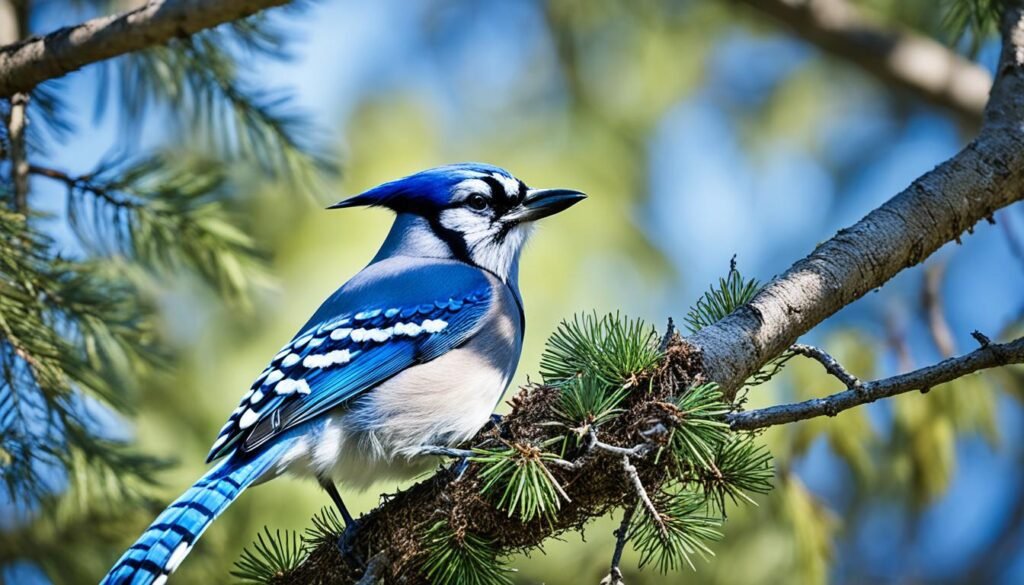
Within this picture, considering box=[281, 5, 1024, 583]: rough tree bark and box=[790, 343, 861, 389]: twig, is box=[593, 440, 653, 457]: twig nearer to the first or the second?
box=[281, 5, 1024, 583]: rough tree bark

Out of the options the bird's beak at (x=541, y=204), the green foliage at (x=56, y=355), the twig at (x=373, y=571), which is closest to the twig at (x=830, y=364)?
the twig at (x=373, y=571)

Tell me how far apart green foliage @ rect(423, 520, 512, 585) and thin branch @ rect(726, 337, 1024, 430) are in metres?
0.44

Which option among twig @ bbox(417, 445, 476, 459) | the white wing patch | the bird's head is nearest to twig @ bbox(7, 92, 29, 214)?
the white wing patch

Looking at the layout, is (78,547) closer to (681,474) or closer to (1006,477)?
(681,474)

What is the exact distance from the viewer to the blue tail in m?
1.98

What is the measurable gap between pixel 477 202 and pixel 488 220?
0.05m

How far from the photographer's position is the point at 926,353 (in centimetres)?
446

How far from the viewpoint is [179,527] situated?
6.72ft

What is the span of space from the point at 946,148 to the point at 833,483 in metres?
1.48

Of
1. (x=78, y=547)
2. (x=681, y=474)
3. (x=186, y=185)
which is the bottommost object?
(x=78, y=547)

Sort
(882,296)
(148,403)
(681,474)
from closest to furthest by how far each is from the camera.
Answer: (681,474)
(148,403)
(882,296)

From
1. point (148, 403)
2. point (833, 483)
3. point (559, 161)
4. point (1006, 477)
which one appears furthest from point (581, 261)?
point (1006, 477)

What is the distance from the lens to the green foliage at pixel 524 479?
Result: 173 centimetres

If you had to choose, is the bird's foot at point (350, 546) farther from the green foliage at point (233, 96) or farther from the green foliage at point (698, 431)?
the green foliage at point (233, 96)
